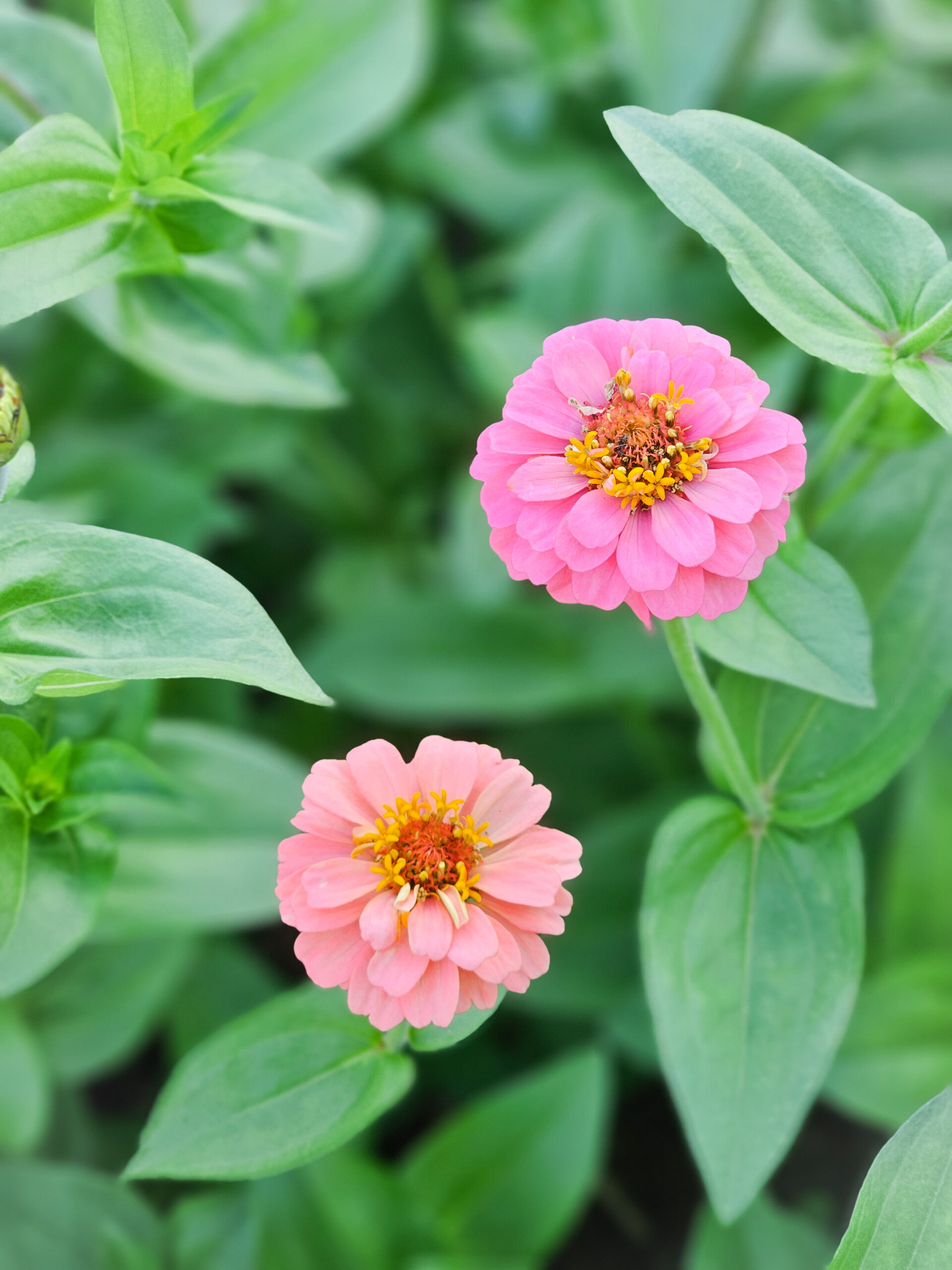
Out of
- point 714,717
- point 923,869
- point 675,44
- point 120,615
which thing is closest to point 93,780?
point 120,615

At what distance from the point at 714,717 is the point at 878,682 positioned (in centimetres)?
17

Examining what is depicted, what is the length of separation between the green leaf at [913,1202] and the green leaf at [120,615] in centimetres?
39

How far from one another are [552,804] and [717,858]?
544 mm

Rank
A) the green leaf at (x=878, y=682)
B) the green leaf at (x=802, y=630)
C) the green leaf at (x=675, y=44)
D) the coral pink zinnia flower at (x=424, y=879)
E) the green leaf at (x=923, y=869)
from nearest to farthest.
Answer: the coral pink zinnia flower at (x=424, y=879)
the green leaf at (x=802, y=630)
the green leaf at (x=878, y=682)
the green leaf at (x=923, y=869)
the green leaf at (x=675, y=44)

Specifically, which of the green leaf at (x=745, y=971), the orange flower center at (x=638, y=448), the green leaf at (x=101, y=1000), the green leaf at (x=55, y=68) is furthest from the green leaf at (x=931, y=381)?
the green leaf at (x=101, y=1000)

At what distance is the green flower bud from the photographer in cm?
61

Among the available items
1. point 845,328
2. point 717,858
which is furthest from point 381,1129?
point 845,328

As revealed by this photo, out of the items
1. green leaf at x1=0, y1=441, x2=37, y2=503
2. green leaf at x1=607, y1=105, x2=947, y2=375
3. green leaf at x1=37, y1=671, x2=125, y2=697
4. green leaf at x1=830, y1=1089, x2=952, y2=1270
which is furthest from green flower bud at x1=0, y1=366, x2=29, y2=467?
green leaf at x1=830, y1=1089, x2=952, y2=1270

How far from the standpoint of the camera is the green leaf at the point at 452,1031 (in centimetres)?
56

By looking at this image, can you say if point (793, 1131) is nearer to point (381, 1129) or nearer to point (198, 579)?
point (198, 579)

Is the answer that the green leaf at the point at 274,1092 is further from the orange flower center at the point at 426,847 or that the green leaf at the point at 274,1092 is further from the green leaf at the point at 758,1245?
the green leaf at the point at 758,1245

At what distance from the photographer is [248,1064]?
0.67 m

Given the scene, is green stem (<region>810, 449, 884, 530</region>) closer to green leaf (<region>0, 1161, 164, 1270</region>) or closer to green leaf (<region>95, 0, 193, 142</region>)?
green leaf (<region>95, 0, 193, 142</region>)

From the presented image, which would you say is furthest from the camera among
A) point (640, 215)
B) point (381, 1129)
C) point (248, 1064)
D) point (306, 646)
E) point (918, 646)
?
point (640, 215)
